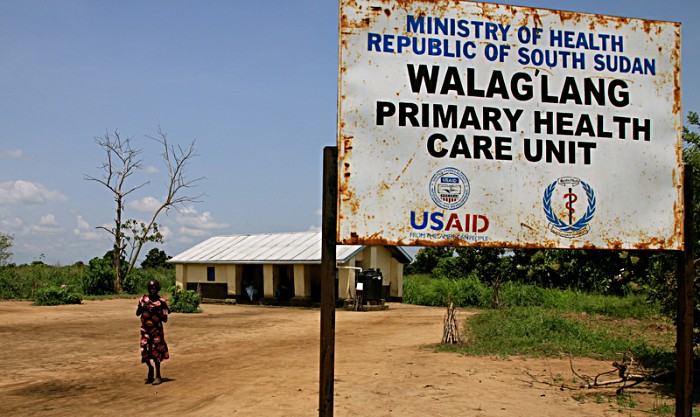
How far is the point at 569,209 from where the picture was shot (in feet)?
14.5

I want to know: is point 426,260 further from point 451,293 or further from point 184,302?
point 184,302

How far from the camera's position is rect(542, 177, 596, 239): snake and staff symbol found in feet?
14.5

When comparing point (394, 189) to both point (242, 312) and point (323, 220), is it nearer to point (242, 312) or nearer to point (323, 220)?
point (323, 220)

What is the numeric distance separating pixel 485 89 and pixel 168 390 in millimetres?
6974

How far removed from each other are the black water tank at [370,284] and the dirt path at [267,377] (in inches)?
353

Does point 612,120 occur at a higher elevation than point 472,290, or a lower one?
higher

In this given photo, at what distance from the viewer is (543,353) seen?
40.7 ft

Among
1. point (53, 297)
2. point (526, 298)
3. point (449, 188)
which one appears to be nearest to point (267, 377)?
point (449, 188)

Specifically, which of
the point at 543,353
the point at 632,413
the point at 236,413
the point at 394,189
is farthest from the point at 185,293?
the point at 394,189

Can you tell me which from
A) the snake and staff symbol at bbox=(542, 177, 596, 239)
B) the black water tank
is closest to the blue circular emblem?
the snake and staff symbol at bbox=(542, 177, 596, 239)

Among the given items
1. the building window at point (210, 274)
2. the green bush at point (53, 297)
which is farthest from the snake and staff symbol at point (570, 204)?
the building window at point (210, 274)

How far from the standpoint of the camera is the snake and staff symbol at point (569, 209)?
441 centimetres

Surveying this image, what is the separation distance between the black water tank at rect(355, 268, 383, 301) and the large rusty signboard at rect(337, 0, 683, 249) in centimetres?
2258

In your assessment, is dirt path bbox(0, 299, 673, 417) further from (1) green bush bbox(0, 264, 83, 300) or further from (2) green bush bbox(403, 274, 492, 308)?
(1) green bush bbox(0, 264, 83, 300)
